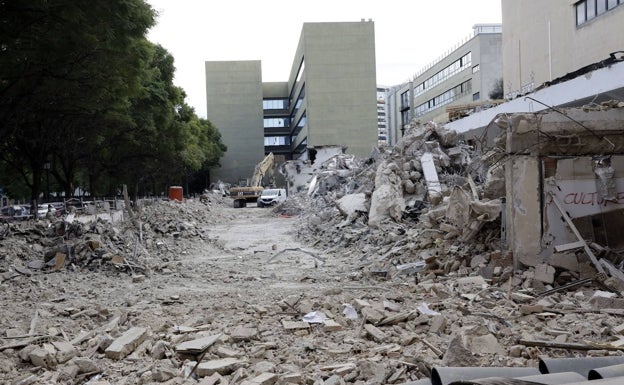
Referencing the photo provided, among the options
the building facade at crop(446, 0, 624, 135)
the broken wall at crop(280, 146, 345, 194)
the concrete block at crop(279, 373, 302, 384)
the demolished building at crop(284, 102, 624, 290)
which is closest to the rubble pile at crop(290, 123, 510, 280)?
the demolished building at crop(284, 102, 624, 290)

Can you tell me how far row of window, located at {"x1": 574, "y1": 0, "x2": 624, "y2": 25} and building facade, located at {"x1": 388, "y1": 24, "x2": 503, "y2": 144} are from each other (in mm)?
11644

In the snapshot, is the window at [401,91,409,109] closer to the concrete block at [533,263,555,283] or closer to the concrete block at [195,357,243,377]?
the concrete block at [533,263,555,283]

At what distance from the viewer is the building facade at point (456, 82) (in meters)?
58.7

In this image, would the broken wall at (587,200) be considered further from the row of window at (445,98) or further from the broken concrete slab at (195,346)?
the row of window at (445,98)

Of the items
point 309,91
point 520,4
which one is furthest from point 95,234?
point 309,91

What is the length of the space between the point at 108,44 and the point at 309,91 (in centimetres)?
5972

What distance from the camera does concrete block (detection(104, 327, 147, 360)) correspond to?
597 centimetres

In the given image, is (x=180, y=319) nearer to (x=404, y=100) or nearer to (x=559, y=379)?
(x=559, y=379)

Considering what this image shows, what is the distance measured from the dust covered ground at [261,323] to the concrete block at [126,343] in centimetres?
2

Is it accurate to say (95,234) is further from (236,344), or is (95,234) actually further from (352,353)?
(352,353)

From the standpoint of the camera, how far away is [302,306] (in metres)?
7.64

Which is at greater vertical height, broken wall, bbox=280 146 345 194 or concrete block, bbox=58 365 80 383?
broken wall, bbox=280 146 345 194

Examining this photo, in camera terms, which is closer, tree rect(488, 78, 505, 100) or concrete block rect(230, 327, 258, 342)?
concrete block rect(230, 327, 258, 342)

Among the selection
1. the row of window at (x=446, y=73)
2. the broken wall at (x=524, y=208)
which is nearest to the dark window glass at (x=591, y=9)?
the broken wall at (x=524, y=208)
